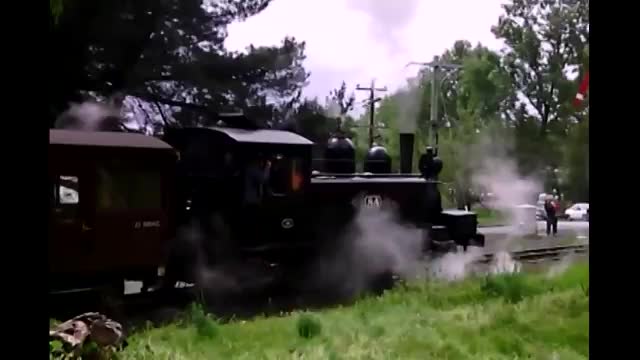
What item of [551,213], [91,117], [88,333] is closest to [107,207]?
[88,333]

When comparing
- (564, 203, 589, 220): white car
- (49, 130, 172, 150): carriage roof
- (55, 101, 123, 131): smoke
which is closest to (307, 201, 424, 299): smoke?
(564, 203, 589, 220): white car

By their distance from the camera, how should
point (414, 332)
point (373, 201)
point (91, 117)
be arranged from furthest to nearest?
point (91, 117), point (373, 201), point (414, 332)

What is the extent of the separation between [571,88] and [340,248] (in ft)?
22.0

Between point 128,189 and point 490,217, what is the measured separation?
423 inches

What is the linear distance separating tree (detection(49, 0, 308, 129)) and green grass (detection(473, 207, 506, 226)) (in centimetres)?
486

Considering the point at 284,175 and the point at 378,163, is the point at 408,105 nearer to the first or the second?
the point at 378,163

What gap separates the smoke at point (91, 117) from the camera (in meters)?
11.4

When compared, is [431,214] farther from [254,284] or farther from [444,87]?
[444,87]

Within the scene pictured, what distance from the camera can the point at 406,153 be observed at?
13.4 m

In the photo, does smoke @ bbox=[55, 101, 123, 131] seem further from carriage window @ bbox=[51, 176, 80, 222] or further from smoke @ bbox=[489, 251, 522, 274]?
smoke @ bbox=[489, 251, 522, 274]

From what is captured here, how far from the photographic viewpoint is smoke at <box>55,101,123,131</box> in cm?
1136

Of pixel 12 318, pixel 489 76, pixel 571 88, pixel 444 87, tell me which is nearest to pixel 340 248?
pixel 571 88

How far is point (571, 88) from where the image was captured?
14719 millimetres

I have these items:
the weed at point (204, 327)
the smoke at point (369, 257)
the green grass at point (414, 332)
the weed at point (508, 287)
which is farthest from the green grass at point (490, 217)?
the weed at point (204, 327)
